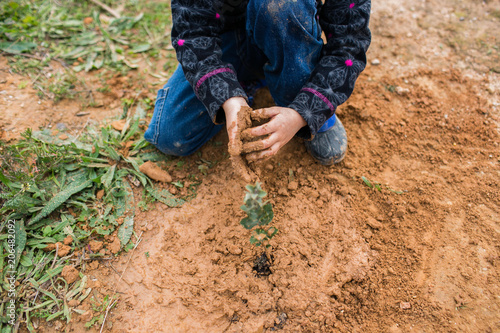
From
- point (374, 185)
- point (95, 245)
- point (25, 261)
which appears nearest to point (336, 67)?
point (374, 185)

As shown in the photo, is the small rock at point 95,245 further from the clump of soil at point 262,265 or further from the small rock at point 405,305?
the small rock at point 405,305

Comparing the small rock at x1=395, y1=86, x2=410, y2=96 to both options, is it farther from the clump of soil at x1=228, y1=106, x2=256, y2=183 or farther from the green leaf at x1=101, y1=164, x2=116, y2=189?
the green leaf at x1=101, y1=164, x2=116, y2=189

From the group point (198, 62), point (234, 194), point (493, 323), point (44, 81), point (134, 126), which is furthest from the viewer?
point (44, 81)

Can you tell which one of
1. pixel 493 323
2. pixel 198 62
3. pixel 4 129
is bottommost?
pixel 493 323

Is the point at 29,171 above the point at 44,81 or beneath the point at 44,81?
beneath

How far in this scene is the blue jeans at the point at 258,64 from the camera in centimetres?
167

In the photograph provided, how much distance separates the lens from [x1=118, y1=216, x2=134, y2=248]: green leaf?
1884 mm

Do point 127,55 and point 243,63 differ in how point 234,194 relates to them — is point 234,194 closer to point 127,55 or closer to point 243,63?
point 243,63

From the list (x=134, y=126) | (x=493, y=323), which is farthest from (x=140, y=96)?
(x=493, y=323)

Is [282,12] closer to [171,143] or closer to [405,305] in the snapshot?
[171,143]

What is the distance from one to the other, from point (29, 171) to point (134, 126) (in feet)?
2.42

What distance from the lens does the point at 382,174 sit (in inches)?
83.0

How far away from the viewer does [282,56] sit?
71.3 inches

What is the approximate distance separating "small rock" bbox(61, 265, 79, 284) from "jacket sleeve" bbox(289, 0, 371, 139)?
1532 mm
